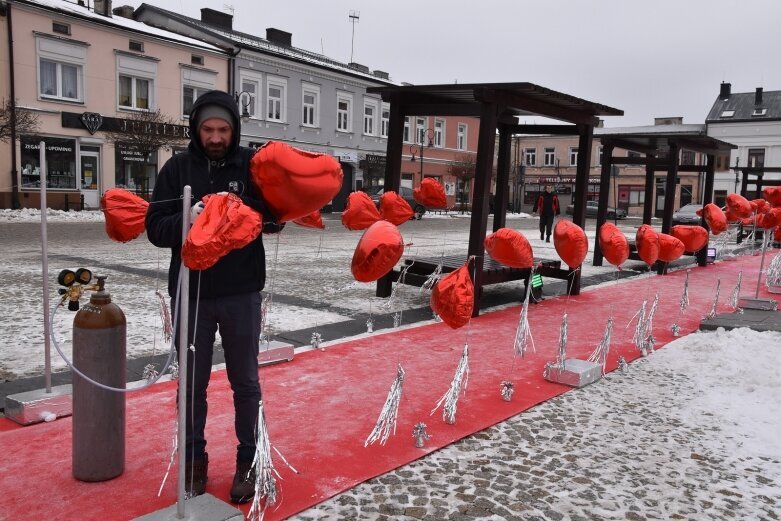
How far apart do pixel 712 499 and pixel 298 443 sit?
2301 millimetres

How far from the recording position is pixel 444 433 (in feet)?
13.6

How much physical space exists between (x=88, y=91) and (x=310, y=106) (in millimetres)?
11276

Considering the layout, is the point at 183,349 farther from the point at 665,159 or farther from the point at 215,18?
the point at 215,18

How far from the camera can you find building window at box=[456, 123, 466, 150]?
4262 centimetres

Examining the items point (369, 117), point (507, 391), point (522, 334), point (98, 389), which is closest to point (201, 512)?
point (98, 389)

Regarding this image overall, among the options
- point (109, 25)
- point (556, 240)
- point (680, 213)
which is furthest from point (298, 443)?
point (680, 213)

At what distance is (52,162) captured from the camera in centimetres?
2433

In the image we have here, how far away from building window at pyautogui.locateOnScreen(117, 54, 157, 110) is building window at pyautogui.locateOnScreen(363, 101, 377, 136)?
12.4 m

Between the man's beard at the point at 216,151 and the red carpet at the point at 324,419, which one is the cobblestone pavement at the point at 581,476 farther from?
the man's beard at the point at 216,151

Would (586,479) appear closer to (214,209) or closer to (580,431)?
(580,431)

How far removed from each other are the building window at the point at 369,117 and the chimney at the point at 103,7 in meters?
13.7

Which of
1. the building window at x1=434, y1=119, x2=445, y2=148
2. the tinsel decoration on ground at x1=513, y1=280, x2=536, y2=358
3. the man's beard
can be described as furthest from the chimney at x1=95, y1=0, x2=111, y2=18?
the man's beard

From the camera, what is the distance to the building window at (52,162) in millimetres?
23291

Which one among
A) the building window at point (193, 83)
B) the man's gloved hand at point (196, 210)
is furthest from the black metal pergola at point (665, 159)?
the building window at point (193, 83)
